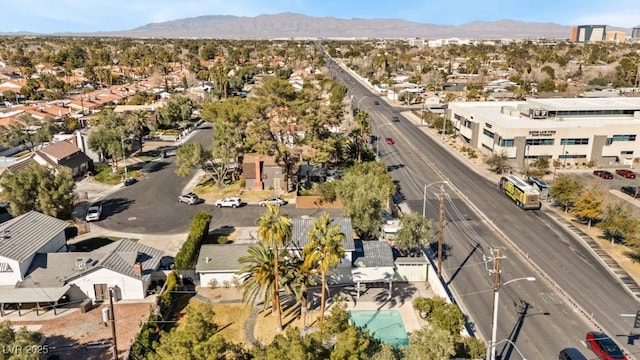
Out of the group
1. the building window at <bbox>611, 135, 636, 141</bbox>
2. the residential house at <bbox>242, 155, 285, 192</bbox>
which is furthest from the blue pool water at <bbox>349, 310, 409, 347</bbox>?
the building window at <bbox>611, 135, 636, 141</bbox>

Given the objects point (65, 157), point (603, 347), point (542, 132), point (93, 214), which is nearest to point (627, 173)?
point (542, 132)

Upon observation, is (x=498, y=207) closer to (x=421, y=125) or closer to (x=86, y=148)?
(x=421, y=125)

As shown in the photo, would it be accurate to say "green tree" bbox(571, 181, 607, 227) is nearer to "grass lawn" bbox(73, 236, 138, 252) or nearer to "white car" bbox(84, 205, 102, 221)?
"grass lawn" bbox(73, 236, 138, 252)

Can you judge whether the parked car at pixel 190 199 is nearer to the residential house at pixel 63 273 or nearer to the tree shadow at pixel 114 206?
the tree shadow at pixel 114 206

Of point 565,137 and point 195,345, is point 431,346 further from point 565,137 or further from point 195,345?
point 565,137

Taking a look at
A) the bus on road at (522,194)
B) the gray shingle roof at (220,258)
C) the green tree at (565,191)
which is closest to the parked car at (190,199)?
the gray shingle roof at (220,258)

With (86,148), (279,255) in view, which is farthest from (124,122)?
(279,255)
